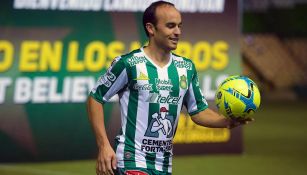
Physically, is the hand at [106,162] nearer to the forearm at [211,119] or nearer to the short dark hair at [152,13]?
the forearm at [211,119]

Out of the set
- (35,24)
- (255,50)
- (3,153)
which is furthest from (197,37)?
(255,50)

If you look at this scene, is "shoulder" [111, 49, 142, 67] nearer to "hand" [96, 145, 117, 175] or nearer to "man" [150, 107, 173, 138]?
"man" [150, 107, 173, 138]

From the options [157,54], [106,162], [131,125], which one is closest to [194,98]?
[157,54]

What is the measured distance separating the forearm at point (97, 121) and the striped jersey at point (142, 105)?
0.06 meters

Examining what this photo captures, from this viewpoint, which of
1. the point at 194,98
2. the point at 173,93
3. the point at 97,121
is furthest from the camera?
the point at 194,98

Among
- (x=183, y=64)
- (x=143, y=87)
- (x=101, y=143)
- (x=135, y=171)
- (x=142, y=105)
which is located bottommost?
(x=135, y=171)

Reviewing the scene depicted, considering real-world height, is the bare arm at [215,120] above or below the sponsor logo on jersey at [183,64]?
below

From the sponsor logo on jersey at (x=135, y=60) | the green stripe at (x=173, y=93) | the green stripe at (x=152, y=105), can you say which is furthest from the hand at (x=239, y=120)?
the sponsor logo on jersey at (x=135, y=60)

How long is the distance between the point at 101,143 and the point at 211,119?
1.01 m

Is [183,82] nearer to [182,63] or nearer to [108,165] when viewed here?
[182,63]

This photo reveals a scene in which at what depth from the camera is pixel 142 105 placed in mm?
6836

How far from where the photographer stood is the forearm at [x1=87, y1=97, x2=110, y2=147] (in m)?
6.56

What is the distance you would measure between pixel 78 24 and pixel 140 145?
742cm

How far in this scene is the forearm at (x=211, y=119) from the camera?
6812 mm
